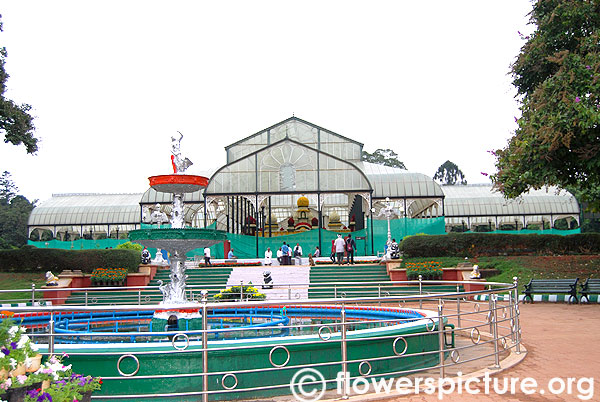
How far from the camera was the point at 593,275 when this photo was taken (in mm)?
20781

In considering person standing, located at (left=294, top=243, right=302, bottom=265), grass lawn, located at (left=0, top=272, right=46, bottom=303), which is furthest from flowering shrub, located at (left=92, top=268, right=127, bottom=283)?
person standing, located at (left=294, top=243, right=302, bottom=265)

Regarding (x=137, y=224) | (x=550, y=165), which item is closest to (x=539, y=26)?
(x=550, y=165)

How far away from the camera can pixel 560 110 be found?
52.0 ft

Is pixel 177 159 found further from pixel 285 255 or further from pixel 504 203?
pixel 504 203

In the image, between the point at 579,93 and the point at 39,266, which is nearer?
the point at 579,93

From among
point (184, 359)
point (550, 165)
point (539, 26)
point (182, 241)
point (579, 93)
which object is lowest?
point (184, 359)

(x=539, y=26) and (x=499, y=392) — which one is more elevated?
(x=539, y=26)

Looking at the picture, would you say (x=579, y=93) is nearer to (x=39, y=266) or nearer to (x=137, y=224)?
(x=39, y=266)

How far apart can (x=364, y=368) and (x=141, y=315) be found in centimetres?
828

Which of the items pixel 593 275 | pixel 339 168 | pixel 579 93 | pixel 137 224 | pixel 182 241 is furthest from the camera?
pixel 137 224

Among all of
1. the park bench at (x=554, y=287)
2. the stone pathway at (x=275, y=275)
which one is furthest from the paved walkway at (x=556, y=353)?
the stone pathway at (x=275, y=275)

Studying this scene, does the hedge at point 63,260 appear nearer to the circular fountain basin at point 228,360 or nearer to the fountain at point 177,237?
the fountain at point 177,237

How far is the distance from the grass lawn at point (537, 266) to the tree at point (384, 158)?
55601 millimetres

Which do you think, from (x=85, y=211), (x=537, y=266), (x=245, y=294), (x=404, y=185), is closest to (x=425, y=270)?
(x=537, y=266)
